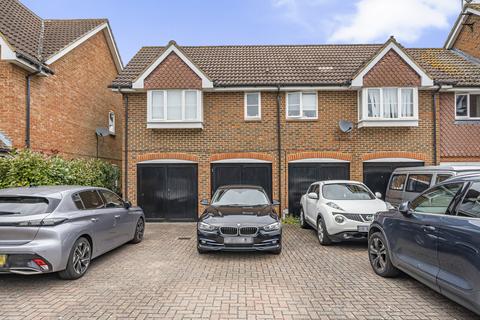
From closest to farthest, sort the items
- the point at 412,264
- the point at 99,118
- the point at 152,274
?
the point at 412,264 < the point at 152,274 < the point at 99,118

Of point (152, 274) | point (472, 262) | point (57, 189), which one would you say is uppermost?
point (57, 189)

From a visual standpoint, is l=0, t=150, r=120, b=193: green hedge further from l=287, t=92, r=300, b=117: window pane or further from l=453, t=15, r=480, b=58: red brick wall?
l=453, t=15, r=480, b=58: red brick wall

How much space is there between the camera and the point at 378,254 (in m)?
5.21

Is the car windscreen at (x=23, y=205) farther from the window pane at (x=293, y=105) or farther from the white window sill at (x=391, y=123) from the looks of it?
the white window sill at (x=391, y=123)

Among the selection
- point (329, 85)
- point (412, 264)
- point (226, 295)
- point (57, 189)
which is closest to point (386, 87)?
point (329, 85)

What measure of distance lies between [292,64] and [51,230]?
10776 millimetres

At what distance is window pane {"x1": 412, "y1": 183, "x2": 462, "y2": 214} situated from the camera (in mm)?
3848

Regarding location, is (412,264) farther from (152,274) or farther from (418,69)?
(418,69)

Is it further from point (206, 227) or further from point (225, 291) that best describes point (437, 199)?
point (206, 227)

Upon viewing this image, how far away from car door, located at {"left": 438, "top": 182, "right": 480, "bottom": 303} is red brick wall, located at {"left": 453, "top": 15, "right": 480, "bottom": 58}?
13375mm

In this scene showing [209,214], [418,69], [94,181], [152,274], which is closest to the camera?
[152,274]

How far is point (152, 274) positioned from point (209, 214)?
1.73 metres

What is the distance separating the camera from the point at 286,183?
1101cm

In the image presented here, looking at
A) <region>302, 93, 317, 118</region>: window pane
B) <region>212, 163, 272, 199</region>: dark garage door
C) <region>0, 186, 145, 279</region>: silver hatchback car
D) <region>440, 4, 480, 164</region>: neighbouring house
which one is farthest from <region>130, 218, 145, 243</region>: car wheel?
<region>440, 4, 480, 164</region>: neighbouring house
